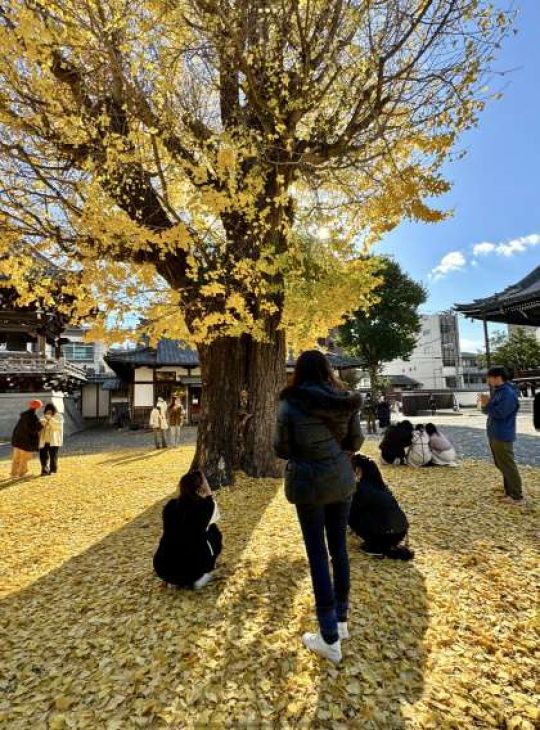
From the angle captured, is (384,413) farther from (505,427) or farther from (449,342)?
(449,342)

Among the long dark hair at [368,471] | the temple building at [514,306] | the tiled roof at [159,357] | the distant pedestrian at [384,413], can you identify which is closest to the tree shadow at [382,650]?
the long dark hair at [368,471]

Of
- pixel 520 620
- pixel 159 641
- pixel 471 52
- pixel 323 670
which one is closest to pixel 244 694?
pixel 323 670

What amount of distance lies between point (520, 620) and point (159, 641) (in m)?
2.56

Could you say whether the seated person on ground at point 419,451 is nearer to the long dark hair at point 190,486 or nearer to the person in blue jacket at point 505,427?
the person in blue jacket at point 505,427

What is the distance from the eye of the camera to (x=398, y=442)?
8508 millimetres

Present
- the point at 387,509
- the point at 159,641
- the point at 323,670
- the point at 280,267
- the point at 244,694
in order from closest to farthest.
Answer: the point at 244,694
the point at 323,670
the point at 159,641
the point at 387,509
the point at 280,267

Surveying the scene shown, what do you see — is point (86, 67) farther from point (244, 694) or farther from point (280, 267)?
point (244, 694)

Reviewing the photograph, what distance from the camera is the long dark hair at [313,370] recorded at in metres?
2.56

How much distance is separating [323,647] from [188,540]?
4.60 feet

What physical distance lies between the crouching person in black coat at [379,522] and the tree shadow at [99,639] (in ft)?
4.35

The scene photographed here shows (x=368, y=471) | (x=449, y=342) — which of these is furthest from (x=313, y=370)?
(x=449, y=342)

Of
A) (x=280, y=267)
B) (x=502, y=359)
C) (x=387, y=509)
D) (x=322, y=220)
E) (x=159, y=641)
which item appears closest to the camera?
(x=159, y=641)

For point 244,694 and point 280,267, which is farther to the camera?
point 280,267

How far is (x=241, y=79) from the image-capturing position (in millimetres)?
6215
